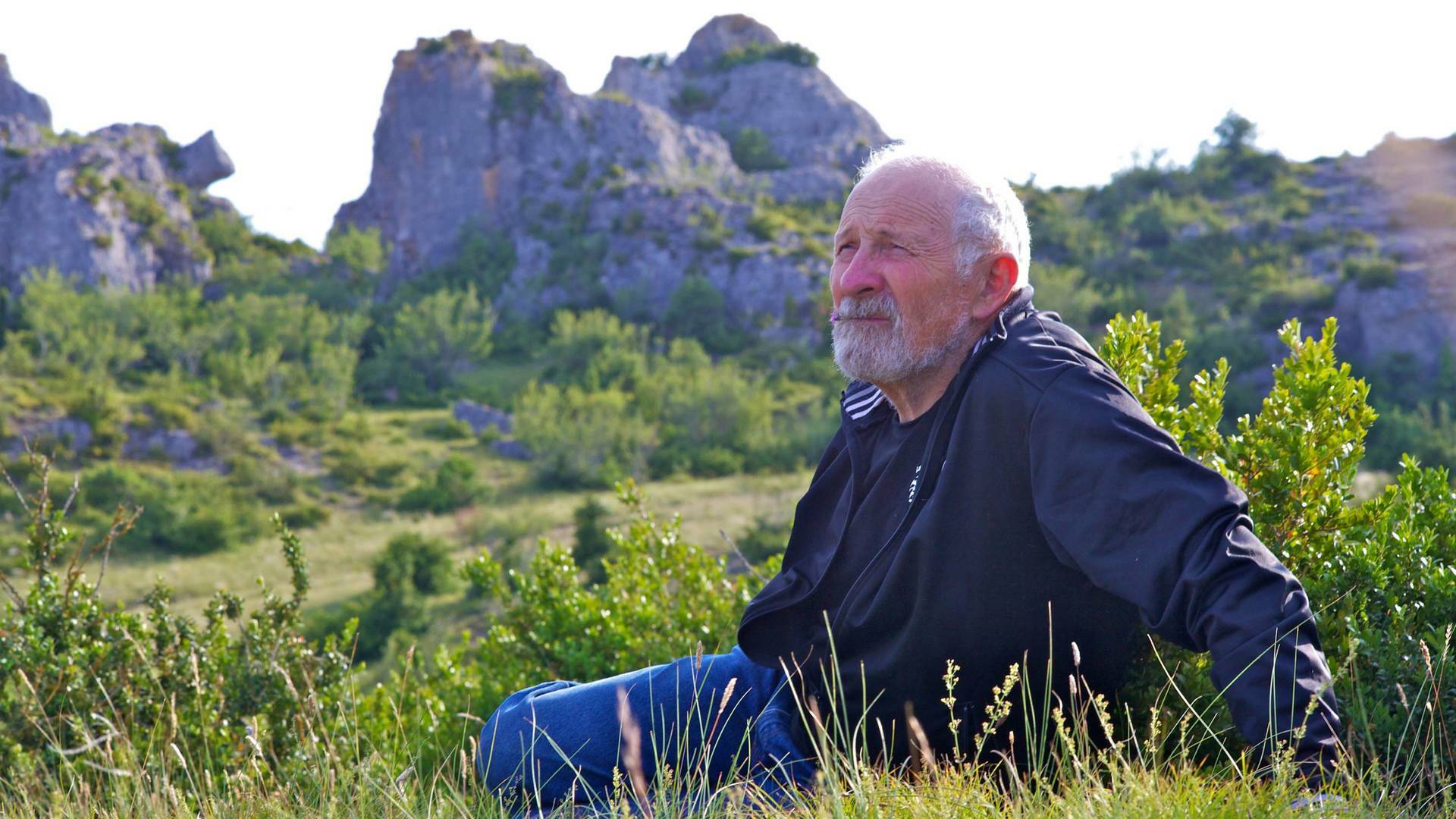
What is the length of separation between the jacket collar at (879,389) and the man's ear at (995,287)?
2 cm

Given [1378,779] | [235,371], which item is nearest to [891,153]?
[1378,779]

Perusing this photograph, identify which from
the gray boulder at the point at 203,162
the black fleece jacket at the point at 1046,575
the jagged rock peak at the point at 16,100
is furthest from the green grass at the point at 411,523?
the jagged rock peak at the point at 16,100

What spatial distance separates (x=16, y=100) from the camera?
7506 cm

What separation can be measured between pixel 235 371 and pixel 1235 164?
2188 inches

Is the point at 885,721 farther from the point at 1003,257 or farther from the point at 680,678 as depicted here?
the point at 1003,257

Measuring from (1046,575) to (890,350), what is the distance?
594mm

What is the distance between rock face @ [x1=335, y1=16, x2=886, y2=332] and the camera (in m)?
60.1

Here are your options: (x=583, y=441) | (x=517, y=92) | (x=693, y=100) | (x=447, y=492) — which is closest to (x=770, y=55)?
(x=693, y=100)

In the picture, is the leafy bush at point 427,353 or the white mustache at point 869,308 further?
the leafy bush at point 427,353

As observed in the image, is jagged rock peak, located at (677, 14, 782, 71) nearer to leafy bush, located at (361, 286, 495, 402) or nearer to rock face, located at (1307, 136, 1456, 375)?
rock face, located at (1307, 136, 1456, 375)

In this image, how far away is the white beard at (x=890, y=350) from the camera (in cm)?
241

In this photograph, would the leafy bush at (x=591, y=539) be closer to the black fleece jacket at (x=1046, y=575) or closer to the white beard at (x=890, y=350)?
the white beard at (x=890, y=350)

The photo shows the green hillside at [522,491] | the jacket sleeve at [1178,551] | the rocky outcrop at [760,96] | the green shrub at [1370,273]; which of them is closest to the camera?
the jacket sleeve at [1178,551]

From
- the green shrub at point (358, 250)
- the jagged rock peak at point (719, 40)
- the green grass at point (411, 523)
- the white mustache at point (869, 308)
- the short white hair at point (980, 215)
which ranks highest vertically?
the jagged rock peak at point (719, 40)
